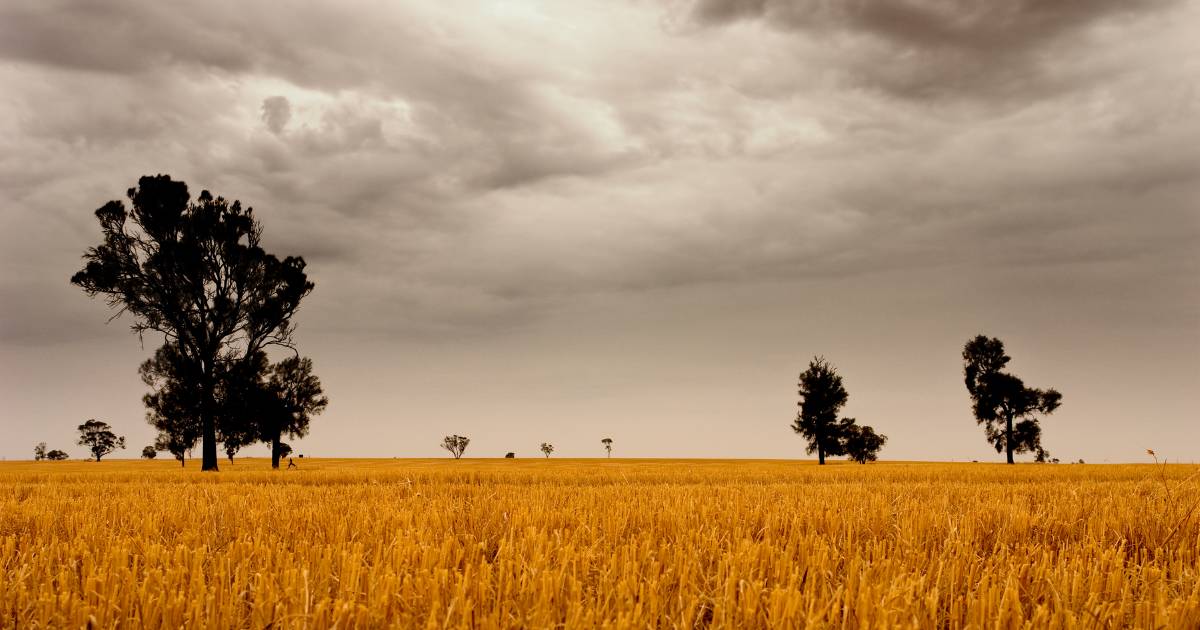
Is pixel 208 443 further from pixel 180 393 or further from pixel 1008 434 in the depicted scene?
pixel 1008 434

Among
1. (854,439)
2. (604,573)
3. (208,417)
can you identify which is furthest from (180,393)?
(854,439)

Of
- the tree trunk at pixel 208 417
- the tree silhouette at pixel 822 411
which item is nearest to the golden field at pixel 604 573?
the tree trunk at pixel 208 417

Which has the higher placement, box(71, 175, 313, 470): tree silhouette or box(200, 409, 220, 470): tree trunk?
box(71, 175, 313, 470): tree silhouette

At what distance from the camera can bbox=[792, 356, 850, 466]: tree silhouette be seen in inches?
2817

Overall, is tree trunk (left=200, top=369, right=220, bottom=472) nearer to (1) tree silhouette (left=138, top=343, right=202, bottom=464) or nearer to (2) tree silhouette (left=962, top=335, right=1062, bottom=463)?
(1) tree silhouette (left=138, top=343, right=202, bottom=464)

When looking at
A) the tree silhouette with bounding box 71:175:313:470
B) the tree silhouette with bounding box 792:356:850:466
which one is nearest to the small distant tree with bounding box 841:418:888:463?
the tree silhouette with bounding box 792:356:850:466

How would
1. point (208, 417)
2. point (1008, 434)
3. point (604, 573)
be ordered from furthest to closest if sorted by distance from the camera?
1. point (1008, 434)
2. point (208, 417)
3. point (604, 573)

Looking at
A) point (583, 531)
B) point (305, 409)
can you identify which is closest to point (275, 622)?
point (583, 531)

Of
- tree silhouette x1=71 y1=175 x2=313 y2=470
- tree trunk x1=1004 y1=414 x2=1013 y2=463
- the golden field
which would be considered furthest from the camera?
tree trunk x1=1004 y1=414 x2=1013 y2=463

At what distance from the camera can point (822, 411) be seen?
71.8 m

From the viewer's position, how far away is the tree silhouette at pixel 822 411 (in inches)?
2817

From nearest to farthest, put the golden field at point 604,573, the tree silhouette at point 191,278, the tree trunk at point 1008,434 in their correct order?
1. the golden field at point 604,573
2. the tree silhouette at point 191,278
3. the tree trunk at point 1008,434

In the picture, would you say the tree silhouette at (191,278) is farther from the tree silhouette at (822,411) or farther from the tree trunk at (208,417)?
the tree silhouette at (822,411)

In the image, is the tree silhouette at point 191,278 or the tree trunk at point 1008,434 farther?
the tree trunk at point 1008,434
